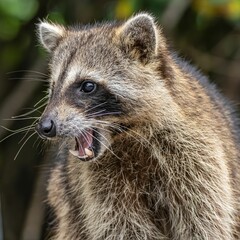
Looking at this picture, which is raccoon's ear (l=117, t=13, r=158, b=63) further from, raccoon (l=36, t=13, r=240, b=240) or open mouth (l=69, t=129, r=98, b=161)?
open mouth (l=69, t=129, r=98, b=161)

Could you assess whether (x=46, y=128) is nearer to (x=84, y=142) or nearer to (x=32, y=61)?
(x=84, y=142)

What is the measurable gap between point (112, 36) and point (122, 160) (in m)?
0.87

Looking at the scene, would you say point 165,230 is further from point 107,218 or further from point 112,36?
point 112,36

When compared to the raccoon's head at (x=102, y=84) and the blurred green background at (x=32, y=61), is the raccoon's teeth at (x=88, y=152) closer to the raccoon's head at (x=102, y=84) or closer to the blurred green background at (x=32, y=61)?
the raccoon's head at (x=102, y=84)

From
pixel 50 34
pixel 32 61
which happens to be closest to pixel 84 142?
pixel 50 34

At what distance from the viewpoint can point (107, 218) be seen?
25.2 ft

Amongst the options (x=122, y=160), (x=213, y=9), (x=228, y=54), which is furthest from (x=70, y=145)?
(x=228, y=54)

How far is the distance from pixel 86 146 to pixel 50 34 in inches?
42.0

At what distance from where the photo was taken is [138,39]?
733 centimetres

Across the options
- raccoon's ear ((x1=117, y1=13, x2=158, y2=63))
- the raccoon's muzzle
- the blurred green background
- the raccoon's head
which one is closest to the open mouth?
the raccoon's head

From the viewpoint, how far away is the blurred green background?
11.5 meters

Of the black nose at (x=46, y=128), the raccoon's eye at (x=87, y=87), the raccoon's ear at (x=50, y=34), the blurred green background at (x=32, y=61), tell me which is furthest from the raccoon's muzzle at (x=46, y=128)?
the blurred green background at (x=32, y=61)

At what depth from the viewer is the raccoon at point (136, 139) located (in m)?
7.15

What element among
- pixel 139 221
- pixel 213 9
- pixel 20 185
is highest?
pixel 213 9
